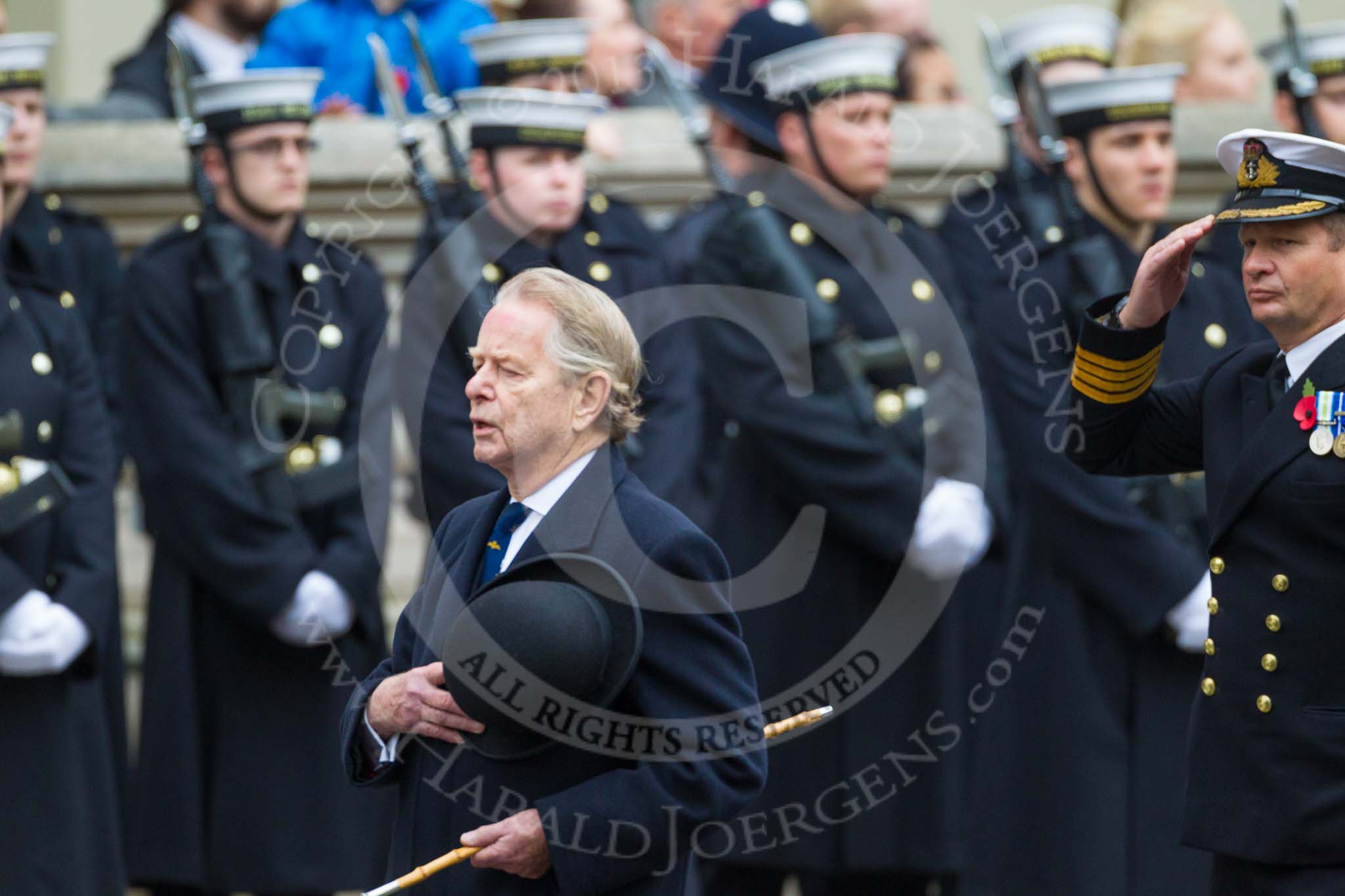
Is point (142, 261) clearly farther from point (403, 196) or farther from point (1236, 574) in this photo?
point (1236, 574)

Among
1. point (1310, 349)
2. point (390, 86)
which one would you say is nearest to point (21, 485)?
point (390, 86)

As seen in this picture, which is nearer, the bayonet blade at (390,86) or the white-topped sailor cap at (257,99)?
the white-topped sailor cap at (257,99)

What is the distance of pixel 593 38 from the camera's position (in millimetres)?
7016

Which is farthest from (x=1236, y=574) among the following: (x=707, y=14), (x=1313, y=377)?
(x=707, y=14)

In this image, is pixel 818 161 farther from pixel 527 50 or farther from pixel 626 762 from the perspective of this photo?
pixel 626 762

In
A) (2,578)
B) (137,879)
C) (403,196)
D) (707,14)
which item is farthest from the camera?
(707,14)

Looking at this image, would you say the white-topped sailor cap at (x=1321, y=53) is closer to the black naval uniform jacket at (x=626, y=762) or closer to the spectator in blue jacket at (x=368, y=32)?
the spectator in blue jacket at (x=368, y=32)

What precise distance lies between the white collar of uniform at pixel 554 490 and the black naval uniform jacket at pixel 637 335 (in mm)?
1855

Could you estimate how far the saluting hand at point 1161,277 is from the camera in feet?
12.2

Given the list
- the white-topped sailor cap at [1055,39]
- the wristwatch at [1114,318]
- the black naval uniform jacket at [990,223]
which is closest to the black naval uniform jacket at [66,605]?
the black naval uniform jacket at [990,223]

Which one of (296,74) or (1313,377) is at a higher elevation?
(296,74)

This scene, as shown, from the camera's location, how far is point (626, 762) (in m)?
3.40

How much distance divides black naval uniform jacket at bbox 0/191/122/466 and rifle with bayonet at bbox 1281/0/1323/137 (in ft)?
10.9

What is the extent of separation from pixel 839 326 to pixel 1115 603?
101 centimetres
